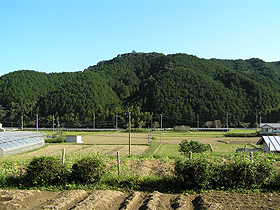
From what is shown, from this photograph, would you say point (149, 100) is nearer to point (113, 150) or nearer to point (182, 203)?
point (113, 150)

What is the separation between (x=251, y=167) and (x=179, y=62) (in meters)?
130

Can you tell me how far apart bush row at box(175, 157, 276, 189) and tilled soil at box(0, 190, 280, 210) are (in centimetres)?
56

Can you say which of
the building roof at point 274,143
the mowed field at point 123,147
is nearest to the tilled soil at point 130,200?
the mowed field at point 123,147

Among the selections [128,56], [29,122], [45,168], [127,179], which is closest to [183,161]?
[127,179]

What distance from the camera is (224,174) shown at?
789 cm

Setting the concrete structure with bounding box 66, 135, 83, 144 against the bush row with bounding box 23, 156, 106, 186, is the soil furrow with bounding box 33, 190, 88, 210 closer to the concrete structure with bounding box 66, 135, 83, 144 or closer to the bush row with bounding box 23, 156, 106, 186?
the bush row with bounding box 23, 156, 106, 186

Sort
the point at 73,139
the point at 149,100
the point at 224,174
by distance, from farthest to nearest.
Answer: the point at 149,100 < the point at 73,139 < the point at 224,174

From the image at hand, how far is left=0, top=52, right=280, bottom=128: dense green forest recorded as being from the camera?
8538 cm

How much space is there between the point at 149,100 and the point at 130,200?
9245cm

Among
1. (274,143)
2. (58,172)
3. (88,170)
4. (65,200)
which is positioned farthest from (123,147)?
(65,200)

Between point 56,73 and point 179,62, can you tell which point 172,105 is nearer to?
Answer: point 179,62

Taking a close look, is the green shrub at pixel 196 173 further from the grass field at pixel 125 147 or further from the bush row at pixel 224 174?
the grass field at pixel 125 147

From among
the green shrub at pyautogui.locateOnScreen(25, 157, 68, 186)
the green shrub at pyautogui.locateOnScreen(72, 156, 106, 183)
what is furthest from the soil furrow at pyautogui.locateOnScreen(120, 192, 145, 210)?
the green shrub at pyautogui.locateOnScreen(25, 157, 68, 186)

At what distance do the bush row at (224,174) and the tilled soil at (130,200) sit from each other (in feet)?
1.83
